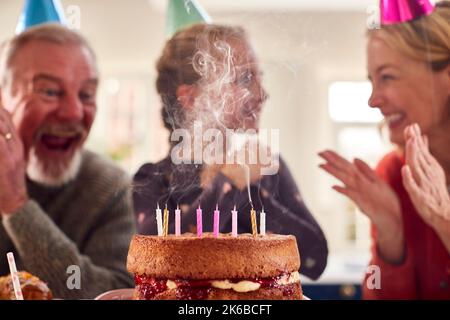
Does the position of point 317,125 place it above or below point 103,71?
below

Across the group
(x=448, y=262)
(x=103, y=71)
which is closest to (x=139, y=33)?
(x=103, y=71)

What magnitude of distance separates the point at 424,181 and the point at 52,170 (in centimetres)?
102

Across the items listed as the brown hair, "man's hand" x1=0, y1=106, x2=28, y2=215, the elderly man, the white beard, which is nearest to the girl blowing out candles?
the brown hair

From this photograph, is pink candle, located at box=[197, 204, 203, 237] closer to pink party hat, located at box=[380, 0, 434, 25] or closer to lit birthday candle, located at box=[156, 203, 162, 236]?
lit birthday candle, located at box=[156, 203, 162, 236]

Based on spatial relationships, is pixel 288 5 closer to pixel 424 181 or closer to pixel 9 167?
pixel 424 181

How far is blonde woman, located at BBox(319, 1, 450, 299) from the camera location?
166 cm

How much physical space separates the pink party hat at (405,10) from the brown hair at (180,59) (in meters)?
0.40

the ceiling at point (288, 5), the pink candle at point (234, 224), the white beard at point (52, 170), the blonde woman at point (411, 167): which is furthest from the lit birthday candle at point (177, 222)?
the ceiling at point (288, 5)

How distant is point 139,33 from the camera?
5.61ft

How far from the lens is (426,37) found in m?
1.66

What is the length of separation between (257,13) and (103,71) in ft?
1.48

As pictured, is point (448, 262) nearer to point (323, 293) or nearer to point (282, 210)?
point (323, 293)

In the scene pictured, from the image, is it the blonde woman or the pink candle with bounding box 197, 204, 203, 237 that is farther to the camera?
the blonde woman

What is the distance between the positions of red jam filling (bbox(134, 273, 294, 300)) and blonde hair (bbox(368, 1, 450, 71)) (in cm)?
70
